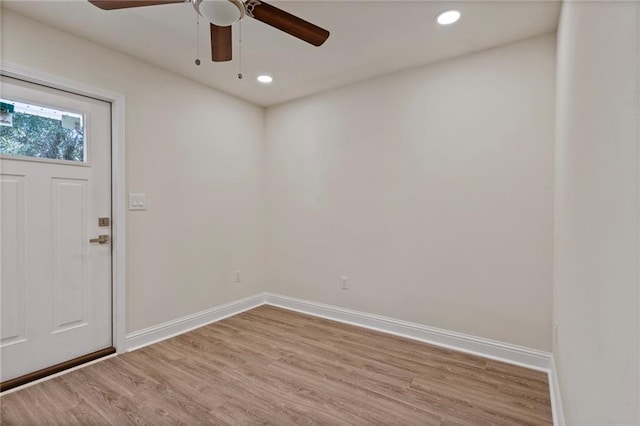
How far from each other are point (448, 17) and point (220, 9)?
5.03ft

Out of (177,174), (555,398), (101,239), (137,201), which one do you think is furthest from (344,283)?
(101,239)

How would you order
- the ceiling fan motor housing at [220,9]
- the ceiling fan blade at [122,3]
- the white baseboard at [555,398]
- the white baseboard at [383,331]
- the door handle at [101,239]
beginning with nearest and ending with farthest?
the ceiling fan motor housing at [220,9], the ceiling fan blade at [122,3], the white baseboard at [555,398], the white baseboard at [383,331], the door handle at [101,239]

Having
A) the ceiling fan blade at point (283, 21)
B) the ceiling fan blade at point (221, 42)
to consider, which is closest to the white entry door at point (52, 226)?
the ceiling fan blade at point (221, 42)

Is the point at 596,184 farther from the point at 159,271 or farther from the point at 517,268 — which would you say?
the point at 159,271

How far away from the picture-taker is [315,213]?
3.52 m

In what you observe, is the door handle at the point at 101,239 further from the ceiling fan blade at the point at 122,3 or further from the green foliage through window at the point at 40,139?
the ceiling fan blade at the point at 122,3

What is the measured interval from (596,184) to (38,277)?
10.4ft

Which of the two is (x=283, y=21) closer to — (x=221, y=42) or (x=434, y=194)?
(x=221, y=42)

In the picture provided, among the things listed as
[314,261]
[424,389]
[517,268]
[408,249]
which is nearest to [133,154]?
[314,261]

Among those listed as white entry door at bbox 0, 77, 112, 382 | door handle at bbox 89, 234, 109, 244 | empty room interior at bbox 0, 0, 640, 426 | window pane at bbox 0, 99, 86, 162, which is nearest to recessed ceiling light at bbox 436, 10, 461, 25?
empty room interior at bbox 0, 0, 640, 426

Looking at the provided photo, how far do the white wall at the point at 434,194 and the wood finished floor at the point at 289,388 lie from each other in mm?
471

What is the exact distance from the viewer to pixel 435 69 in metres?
2.73

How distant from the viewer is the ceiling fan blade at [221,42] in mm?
1771

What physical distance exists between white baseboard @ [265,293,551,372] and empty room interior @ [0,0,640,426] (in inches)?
0.6
